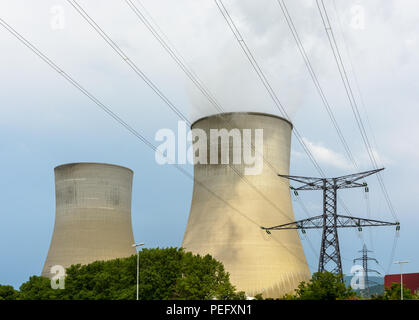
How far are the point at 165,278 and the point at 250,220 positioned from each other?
6596 millimetres

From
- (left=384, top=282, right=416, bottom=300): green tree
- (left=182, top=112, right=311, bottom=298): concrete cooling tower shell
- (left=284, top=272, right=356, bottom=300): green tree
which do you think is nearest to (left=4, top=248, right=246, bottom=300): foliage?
(left=182, top=112, right=311, bottom=298): concrete cooling tower shell

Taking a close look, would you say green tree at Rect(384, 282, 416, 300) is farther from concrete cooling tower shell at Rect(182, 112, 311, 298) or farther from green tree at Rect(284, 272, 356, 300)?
concrete cooling tower shell at Rect(182, 112, 311, 298)

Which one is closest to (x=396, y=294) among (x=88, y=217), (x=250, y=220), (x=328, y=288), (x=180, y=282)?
(x=328, y=288)

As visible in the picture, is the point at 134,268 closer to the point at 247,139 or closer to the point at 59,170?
the point at 247,139

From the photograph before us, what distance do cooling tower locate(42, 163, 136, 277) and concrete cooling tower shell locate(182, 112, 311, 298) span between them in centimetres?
948

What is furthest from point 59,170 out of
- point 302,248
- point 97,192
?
point 302,248

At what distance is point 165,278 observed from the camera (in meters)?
27.8

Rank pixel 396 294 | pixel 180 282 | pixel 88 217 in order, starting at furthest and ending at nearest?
pixel 88 217 < pixel 180 282 < pixel 396 294

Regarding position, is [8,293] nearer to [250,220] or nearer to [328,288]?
[250,220]

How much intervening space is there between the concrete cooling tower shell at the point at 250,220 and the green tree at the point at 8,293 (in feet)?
43.4

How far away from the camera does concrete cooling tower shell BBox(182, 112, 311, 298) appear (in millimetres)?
30953

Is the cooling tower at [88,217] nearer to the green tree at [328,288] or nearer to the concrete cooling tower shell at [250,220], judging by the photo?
the concrete cooling tower shell at [250,220]

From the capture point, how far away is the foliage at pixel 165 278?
2706cm
